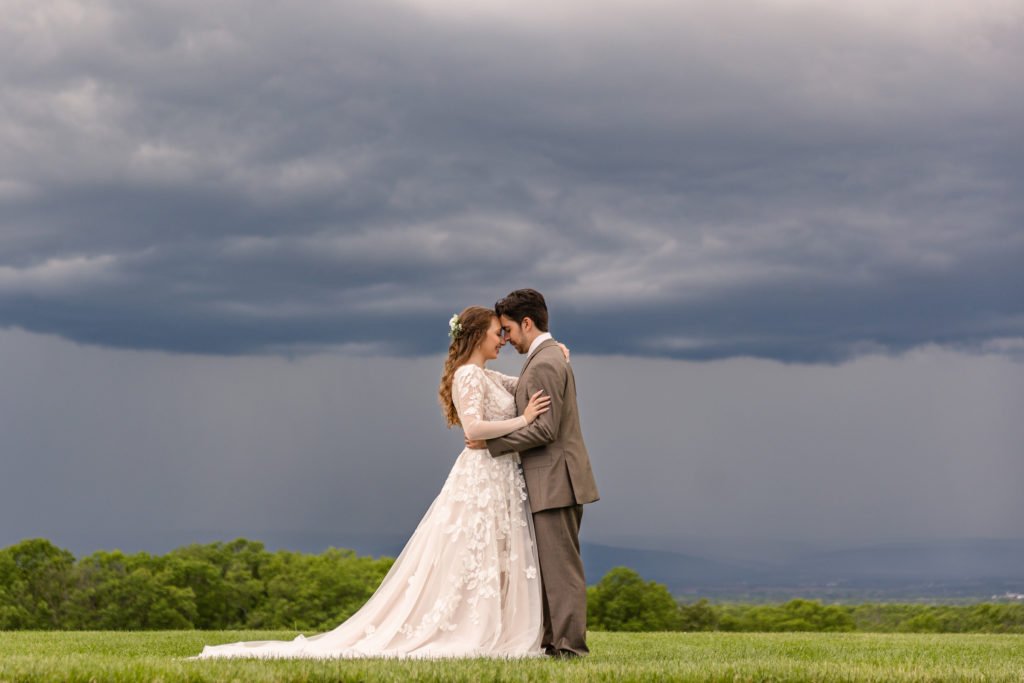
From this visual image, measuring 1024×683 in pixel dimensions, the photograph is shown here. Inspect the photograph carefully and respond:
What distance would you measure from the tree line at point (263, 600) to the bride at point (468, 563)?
14.0 m

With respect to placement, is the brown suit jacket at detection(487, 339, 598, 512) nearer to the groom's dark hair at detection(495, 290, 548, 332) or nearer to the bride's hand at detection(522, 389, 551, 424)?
the bride's hand at detection(522, 389, 551, 424)

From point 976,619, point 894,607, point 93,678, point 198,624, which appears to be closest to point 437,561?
point 93,678

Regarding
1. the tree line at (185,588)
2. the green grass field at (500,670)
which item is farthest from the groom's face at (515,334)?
the tree line at (185,588)

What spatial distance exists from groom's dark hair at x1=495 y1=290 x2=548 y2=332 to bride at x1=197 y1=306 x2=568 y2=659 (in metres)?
0.29

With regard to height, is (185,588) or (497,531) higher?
(497,531)

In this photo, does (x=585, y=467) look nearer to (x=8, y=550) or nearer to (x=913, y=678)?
(x=913, y=678)

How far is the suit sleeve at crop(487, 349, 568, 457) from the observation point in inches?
367

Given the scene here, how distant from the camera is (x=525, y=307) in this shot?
387 inches

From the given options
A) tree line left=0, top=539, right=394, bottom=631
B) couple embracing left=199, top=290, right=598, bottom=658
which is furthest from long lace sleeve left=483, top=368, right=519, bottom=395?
tree line left=0, top=539, right=394, bottom=631

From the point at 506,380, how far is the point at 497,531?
64.6 inches

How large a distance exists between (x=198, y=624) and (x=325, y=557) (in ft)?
12.7

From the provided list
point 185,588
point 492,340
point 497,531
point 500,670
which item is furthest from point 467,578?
point 185,588

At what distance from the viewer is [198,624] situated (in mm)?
23156

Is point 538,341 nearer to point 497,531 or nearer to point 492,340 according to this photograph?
point 492,340
